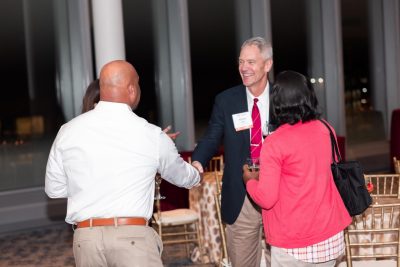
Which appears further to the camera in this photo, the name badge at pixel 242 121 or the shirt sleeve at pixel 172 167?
the name badge at pixel 242 121

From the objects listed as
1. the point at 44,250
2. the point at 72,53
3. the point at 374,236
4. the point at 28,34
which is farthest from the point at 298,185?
the point at 28,34

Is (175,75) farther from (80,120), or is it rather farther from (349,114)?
(80,120)

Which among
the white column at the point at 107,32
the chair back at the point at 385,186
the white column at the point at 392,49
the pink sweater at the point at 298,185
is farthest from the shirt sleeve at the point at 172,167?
the white column at the point at 392,49

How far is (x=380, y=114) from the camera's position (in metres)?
11.5

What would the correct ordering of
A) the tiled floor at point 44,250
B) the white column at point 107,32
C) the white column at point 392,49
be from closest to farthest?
the tiled floor at point 44,250 → the white column at point 107,32 → the white column at point 392,49

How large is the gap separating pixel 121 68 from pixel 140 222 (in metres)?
0.58

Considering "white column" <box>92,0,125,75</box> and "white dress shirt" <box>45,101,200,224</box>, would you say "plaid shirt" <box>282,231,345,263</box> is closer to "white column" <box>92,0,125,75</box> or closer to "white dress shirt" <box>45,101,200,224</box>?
"white dress shirt" <box>45,101,200,224</box>

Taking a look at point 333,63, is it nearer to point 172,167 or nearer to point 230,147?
point 230,147

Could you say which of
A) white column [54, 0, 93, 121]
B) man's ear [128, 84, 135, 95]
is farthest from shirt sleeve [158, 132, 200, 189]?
white column [54, 0, 93, 121]

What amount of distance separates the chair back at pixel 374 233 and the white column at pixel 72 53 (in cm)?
505

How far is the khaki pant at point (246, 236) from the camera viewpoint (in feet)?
10.4

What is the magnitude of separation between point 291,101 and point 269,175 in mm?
295

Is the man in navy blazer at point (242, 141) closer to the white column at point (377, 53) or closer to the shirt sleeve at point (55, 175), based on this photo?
the shirt sleeve at point (55, 175)

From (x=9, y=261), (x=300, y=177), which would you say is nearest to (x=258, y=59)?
(x=300, y=177)
